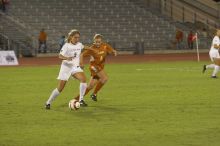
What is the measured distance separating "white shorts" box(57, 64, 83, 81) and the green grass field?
0.83 meters

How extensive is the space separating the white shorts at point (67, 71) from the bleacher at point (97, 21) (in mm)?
31159

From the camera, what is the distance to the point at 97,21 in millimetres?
52844

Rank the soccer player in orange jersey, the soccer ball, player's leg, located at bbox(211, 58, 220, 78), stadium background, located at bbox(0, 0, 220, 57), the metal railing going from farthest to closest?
the metal railing, stadium background, located at bbox(0, 0, 220, 57), player's leg, located at bbox(211, 58, 220, 78), the soccer player in orange jersey, the soccer ball

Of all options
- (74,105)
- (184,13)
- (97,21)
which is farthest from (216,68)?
(184,13)

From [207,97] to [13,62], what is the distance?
22.1 metres

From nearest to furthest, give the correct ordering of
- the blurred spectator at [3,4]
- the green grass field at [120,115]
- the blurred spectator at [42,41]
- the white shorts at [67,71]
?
1. the green grass field at [120,115]
2. the white shorts at [67,71]
3. the blurred spectator at [42,41]
4. the blurred spectator at [3,4]

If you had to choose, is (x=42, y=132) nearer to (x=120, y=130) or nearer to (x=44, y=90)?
(x=120, y=130)

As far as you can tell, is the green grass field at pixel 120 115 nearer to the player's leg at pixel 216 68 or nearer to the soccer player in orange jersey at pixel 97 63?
the soccer player in orange jersey at pixel 97 63

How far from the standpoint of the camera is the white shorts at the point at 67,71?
54.9 ft

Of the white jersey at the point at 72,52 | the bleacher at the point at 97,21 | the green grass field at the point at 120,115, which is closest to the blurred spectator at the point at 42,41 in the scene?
the bleacher at the point at 97,21

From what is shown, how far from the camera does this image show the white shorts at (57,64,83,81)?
1672cm

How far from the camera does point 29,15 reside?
1970 inches

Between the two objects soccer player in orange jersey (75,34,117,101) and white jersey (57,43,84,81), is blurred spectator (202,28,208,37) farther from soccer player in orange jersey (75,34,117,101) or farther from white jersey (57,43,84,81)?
white jersey (57,43,84,81)

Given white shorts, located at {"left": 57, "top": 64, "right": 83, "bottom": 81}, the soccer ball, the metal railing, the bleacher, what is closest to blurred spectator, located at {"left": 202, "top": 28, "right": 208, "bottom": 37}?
the metal railing
